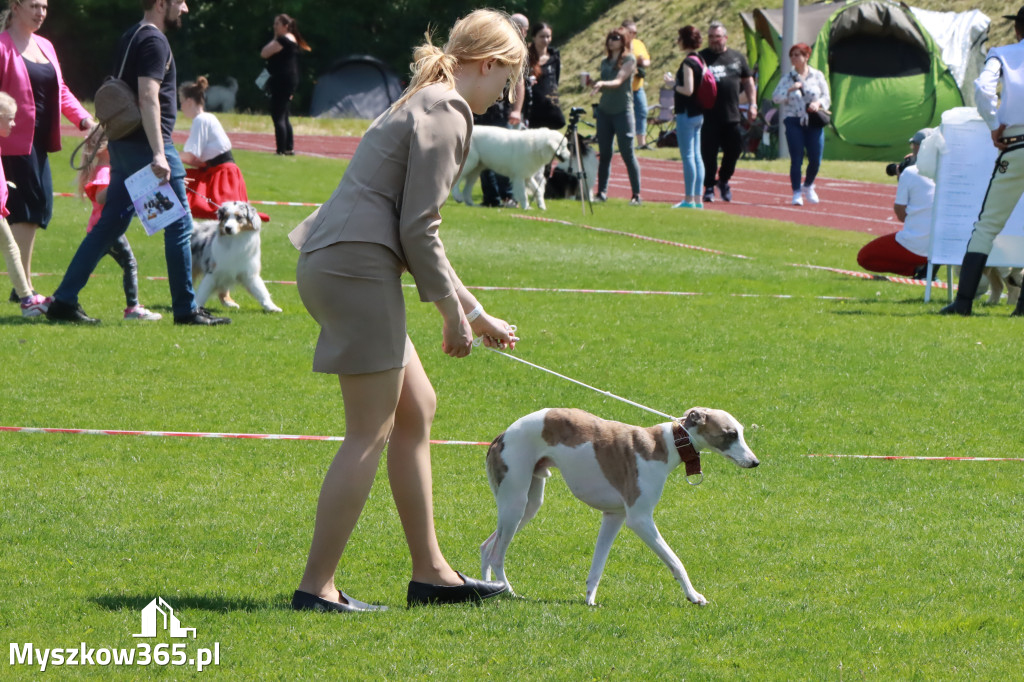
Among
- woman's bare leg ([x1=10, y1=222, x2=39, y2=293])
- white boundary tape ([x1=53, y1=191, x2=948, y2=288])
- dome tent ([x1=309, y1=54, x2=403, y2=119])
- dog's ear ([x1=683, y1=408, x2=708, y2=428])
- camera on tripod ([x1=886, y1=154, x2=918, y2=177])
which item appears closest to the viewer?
dog's ear ([x1=683, y1=408, x2=708, y2=428])

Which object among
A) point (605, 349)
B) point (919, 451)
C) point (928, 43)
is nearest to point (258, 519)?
point (919, 451)

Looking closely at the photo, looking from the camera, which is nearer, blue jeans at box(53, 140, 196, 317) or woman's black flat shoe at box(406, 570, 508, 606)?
woman's black flat shoe at box(406, 570, 508, 606)

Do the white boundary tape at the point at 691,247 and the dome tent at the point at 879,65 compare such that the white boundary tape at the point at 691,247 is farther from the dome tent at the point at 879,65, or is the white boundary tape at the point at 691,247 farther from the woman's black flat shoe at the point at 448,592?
the dome tent at the point at 879,65

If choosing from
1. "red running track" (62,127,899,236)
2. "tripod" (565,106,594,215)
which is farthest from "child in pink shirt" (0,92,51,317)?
"red running track" (62,127,899,236)

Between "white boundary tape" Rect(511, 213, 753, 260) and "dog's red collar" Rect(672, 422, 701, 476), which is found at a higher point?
"dog's red collar" Rect(672, 422, 701, 476)

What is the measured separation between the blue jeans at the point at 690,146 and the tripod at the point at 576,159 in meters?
1.45

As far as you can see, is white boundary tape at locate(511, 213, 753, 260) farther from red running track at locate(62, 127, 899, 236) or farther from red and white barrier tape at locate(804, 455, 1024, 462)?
red and white barrier tape at locate(804, 455, 1024, 462)

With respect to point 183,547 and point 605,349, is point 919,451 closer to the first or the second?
point 605,349

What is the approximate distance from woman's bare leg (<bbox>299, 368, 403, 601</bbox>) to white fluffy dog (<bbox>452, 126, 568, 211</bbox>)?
568 inches

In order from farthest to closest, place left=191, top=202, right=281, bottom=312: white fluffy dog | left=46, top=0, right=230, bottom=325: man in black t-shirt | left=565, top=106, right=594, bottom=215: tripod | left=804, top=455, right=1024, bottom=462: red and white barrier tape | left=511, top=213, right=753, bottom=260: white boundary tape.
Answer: left=565, top=106, right=594, bottom=215: tripod → left=511, top=213, right=753, bottom=260: white boundary tape → left=191, top=202, right=281, bottom=312: white fluffy dog → left=46, top=0, right=230, bottom=325: man in black t-shirt → left=804, top=455, right=1024, bottom=462: red and white barrier tape

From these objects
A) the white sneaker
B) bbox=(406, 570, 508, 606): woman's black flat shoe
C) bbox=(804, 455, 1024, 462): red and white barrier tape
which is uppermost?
bbox=(406, 570, 508, 606): woman's black flat shoe

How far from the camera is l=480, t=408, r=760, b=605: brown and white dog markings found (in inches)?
177

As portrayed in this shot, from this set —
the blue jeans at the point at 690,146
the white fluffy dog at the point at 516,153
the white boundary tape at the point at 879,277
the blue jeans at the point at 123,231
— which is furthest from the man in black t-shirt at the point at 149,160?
the blue jeans at the point at 690,146

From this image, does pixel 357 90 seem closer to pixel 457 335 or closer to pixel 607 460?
pixel 607 460
